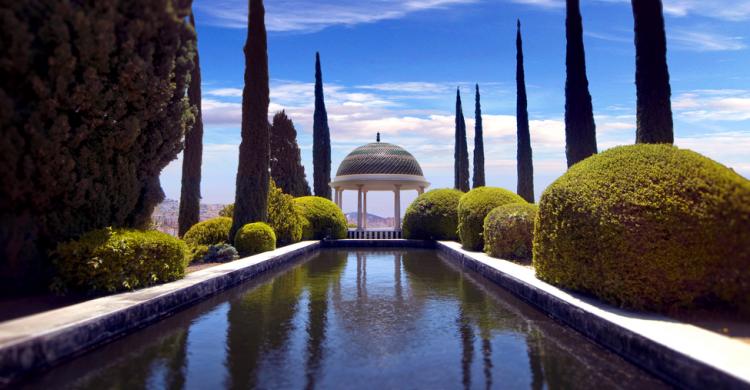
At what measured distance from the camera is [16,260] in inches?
340

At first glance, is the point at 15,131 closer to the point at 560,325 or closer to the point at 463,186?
the point at 560,325

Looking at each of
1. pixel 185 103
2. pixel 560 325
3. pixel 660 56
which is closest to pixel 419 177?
pixel 660 56

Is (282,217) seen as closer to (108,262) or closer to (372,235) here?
(372,235)

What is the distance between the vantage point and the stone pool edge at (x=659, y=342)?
15.6 ft

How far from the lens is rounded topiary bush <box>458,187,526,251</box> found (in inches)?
749

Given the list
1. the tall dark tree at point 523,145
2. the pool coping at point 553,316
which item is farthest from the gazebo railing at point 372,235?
the pool coping at point 553,316

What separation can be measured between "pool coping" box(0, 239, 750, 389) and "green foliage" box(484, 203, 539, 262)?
200 inches

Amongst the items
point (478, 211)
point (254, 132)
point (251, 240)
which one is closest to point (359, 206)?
point (254, 132)

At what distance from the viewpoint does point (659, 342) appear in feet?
18.2

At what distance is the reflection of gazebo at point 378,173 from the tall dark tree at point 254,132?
48.1 ft

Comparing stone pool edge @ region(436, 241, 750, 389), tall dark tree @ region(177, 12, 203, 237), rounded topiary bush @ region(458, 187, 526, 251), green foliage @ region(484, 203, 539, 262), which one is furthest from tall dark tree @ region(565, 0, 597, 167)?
tall dark tree @ region(177, 12, 203, 237)

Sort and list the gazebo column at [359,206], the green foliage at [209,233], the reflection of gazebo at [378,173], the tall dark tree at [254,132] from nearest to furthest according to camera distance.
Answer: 1. the green foliage at [209,233]
2. the tall dark tree at [254,132]
3. the reflection of gazebo at [378,173]
4. the gazebo column at [359,206]

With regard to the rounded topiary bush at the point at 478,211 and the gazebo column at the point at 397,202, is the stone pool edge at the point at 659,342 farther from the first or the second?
the gazebo column at the point at 397,202

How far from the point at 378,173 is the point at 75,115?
85.3 feet
